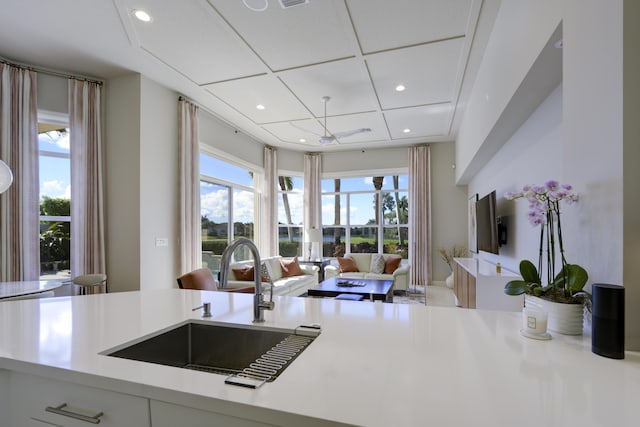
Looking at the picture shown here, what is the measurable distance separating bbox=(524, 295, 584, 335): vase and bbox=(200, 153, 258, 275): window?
437cm

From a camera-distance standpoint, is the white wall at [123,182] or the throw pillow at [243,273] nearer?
the white wall at [123,182]

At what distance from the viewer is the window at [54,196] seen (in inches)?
137

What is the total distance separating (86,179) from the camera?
3.63 meters

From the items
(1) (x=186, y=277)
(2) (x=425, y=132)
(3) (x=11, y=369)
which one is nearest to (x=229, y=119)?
(1) (x=186, y=277)

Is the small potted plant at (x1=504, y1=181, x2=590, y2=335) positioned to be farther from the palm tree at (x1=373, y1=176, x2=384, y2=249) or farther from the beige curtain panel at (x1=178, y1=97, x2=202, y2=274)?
the palm tree at (x1=373, y1=176, x2=384, y2=249)

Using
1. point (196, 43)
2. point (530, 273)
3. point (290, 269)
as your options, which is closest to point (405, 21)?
point (196, 43)

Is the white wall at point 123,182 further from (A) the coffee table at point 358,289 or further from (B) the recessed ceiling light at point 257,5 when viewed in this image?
(A) the coffee table at point 358,289

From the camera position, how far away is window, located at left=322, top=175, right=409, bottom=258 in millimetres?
7035

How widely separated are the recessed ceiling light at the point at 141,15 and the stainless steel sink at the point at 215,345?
2.71 m

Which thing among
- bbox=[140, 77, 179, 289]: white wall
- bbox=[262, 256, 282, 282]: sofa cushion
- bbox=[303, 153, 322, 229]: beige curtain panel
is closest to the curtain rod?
bbox=[140, 77, 179, 289]: white wall

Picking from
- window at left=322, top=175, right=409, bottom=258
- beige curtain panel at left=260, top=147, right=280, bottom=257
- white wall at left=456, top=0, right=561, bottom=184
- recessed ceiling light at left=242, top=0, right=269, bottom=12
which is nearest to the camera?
white wall at left=456, top=0, right=561, bottom=184

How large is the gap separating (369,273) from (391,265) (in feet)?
1.44

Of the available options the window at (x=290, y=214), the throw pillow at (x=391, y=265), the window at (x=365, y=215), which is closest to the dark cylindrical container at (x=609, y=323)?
the throw pillow at (x=391, y=265)

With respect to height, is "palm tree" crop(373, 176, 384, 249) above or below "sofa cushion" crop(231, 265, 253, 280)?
above
